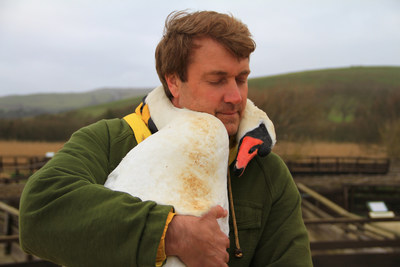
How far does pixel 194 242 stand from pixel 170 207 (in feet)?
0.41

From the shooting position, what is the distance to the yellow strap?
1506 millimetres

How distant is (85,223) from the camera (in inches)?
43.7

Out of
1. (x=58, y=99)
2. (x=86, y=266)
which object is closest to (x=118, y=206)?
(x=86, y=266)

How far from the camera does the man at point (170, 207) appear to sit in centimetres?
111

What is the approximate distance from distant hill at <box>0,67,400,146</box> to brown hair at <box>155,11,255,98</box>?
14.5 m

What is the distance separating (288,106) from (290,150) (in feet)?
10.4

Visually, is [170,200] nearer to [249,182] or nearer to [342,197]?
[249,182]

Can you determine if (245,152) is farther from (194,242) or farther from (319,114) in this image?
(319,114)

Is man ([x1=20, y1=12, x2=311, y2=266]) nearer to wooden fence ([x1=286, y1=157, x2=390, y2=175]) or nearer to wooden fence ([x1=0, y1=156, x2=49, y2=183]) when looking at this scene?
wooden fence ([x1=0, y1=156, x2=49, y2=183])

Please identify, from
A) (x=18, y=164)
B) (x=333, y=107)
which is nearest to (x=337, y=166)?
(x=333, y=107)

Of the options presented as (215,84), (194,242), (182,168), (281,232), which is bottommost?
(281,232)

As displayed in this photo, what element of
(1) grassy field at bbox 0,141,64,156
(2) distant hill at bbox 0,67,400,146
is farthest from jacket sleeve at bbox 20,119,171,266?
(1) grassy field at bbox 0,141,64,156

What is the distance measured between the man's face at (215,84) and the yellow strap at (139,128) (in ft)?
0.57

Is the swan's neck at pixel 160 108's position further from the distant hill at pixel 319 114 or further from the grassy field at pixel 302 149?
the grassy field at pixel 302 149
